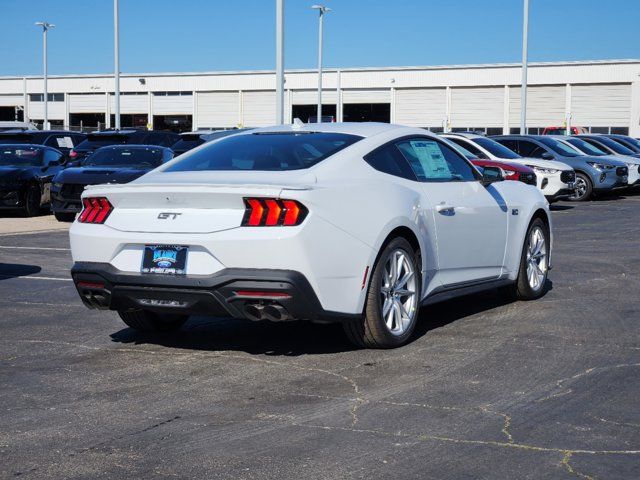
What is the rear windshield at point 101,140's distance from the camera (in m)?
23.4

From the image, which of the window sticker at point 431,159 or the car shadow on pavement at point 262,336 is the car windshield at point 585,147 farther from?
the window sticker at point 431,159

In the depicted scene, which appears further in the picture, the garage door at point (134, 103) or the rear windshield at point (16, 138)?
the garage door at point (134, 103)

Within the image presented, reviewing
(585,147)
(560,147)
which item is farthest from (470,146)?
(585,147)

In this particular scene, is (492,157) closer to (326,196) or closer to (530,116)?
(326,196)

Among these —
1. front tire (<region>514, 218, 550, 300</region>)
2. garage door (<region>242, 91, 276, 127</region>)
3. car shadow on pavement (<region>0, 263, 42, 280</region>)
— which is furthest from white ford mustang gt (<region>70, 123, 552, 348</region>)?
garage door (<region>242, 91, 276, 127</region>)

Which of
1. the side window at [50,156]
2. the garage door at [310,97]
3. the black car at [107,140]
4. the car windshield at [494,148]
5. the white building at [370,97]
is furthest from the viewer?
the garage door at [310,97]

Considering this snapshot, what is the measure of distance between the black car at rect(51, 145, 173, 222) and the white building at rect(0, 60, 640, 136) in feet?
166

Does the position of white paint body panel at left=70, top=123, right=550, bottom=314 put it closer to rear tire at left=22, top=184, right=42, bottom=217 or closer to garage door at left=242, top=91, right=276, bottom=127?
rear tire at left=22, top=184, right=42, bottom=217


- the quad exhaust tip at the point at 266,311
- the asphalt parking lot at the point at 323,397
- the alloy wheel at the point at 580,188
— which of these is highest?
the alloy wheel at the point at 580,188

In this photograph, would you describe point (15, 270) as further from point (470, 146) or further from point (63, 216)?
point (470, 146)

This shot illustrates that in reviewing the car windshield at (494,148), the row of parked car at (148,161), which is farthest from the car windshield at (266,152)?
the car windshield at (494,148)

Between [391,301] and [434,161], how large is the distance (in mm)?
1392

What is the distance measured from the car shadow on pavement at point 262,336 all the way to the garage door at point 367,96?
210 feet

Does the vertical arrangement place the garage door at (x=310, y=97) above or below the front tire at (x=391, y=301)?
above
